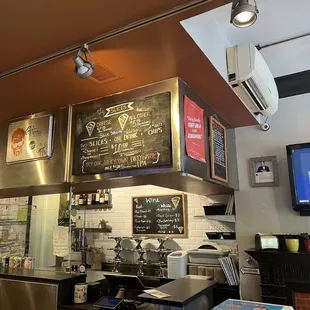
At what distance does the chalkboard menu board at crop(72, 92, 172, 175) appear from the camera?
1.88m

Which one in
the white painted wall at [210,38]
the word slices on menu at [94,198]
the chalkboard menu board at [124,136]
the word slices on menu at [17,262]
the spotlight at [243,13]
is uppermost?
the white painted wall at [210,38]

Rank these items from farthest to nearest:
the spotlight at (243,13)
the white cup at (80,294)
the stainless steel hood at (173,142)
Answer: the white cup at (80,294) < the stainless steel hood at (173,142) < the spotlight at (243,13)

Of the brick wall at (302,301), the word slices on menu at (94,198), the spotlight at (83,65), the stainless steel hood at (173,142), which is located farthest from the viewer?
the word slices on menu at (94,198)

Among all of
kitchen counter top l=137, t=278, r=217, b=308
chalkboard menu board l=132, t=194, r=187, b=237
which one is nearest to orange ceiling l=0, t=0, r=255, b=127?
kitchen counter top l=137, t=278, r=217, b=308

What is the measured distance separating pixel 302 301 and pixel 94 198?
127 inches

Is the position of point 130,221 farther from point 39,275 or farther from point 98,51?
point 98,51

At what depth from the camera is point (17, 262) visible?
3338 mm

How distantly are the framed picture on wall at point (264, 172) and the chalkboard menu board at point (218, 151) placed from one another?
45 cm

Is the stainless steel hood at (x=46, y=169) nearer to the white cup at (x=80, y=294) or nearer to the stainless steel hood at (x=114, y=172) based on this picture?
the stainless steel hood at (x=114, y=172)

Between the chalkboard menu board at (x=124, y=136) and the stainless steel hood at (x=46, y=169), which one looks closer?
the chalkboard menu board at (x=124, y=136)

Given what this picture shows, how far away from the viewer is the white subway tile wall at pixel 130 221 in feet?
12.6

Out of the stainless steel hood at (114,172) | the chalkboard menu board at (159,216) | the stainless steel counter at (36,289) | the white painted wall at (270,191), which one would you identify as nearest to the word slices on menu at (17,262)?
the stainless steel counter at (36,289)

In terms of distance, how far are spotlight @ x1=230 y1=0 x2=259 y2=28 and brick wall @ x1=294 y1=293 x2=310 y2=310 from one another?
7.10 feet

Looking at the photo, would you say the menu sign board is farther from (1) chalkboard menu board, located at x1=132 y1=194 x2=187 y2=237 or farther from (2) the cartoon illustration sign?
(1) chalkboard menu board, located at x1=132 y1=194 x2=187 y2=237
